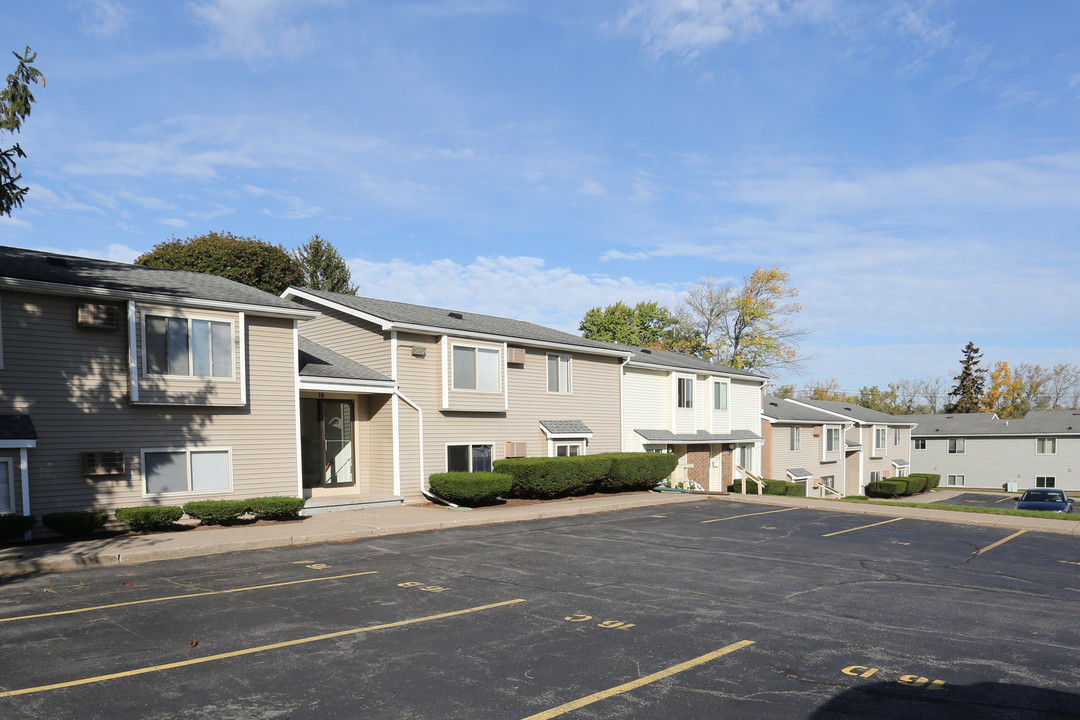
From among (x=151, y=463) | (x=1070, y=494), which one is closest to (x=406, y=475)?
(x=151, y=463)

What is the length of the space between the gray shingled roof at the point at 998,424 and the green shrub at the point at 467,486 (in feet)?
166

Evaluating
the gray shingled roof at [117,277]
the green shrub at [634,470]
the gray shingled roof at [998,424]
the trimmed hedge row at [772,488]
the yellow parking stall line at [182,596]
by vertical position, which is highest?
the gray shingled roof at [117,277]

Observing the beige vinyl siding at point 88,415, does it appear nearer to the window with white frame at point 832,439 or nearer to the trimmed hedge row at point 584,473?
the trimmed hedge row at point 584,473

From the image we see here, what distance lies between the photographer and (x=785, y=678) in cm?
675

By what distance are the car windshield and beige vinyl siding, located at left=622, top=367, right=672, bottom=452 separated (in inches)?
592

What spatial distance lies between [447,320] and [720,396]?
17215 millimetres

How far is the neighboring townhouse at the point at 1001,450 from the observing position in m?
53.2

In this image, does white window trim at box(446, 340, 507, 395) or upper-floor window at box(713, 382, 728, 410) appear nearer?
white window trim at box(446, 340, 507, 395)

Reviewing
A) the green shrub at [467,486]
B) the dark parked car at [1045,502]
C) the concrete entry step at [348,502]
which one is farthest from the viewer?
the dark parked car at [1045,502]

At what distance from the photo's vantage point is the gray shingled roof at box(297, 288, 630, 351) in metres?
22.2

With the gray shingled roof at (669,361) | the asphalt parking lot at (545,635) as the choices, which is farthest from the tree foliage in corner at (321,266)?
the asphalt parking lot at (545,635)

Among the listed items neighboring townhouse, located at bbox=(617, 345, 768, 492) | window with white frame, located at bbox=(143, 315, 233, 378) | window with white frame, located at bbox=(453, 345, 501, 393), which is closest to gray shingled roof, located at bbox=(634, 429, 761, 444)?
neighboring townhouse, located at bbox=(617, 345, 768, 492)

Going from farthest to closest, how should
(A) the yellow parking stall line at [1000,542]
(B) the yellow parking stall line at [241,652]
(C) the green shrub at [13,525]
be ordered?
(A) the yellow parking stall line at [1000,542], (C) the green shrub at [13,525], (B) the yellow parking stall line at [241,652]

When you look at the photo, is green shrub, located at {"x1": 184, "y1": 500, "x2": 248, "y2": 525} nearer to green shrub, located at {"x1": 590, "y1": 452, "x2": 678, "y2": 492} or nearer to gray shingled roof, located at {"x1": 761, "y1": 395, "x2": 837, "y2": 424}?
green shrub, located at {"x1": 590, "y1": 452, "x2": 678, "y2": 492}
